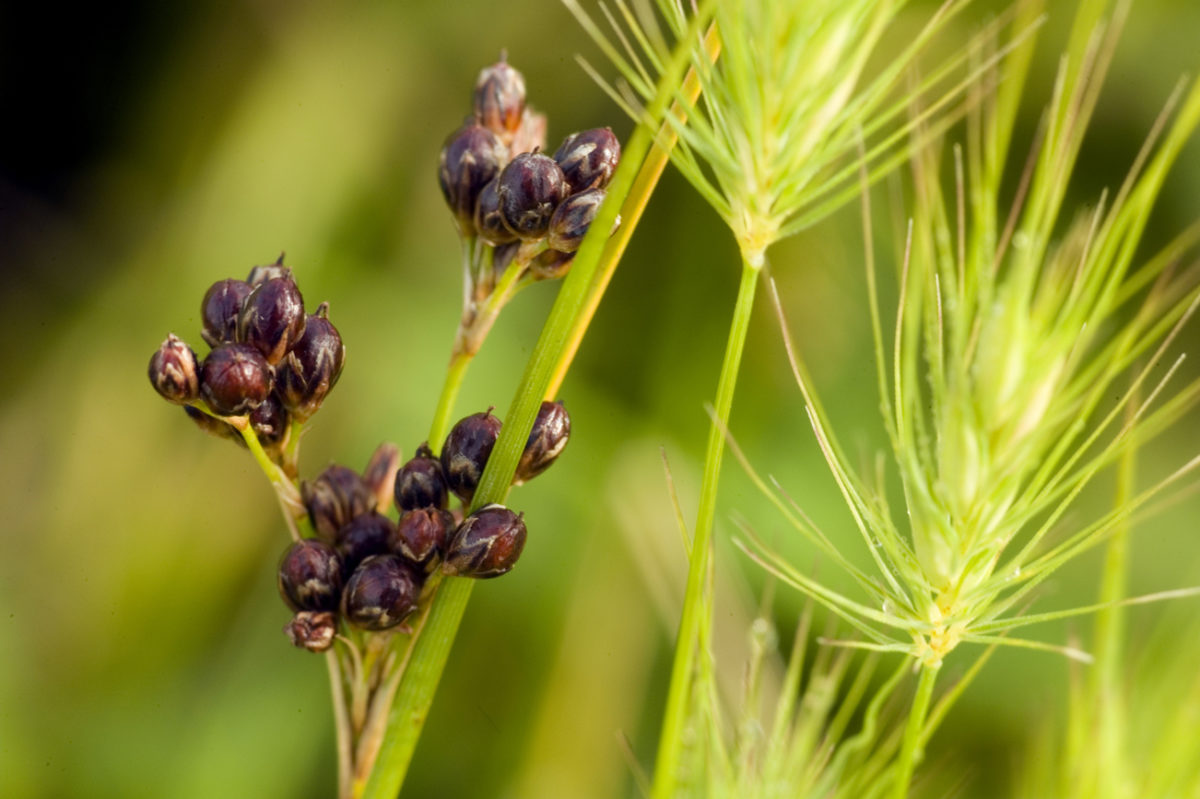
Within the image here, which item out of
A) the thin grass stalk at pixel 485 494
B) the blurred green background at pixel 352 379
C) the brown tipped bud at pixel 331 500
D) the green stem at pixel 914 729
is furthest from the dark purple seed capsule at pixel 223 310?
the blurred green background at pixel 352 379

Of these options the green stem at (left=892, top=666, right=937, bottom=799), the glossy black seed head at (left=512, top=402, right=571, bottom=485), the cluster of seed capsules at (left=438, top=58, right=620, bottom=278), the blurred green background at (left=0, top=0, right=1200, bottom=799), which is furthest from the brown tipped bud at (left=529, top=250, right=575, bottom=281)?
the blurred green background at (left=0, top=0, right=1200, bottom=799)

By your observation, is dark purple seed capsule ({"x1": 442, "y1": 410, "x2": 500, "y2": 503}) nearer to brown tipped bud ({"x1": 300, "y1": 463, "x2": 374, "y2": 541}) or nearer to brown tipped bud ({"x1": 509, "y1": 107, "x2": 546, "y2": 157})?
brown tipped bud ({"x1": 300, "y1": 463, "x2": 374, "y2": 541})

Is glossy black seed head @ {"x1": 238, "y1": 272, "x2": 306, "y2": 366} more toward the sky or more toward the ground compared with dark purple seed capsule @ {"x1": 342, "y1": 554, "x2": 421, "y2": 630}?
more toward the sky

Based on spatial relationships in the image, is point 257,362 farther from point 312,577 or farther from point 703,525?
point 703,525

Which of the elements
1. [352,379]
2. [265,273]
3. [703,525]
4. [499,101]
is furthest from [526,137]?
[352,379]

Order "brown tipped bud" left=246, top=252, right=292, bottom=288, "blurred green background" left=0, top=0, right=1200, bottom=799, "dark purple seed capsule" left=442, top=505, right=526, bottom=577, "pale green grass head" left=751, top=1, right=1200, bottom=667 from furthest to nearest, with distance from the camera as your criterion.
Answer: "blurred green background" left=0, top=0, right=1200, bottom=799 < "brown tipped bud" left=246, top=252, right=292, bottom=288 < "dark purple seed capsule" left=442, top=505, right=526, bottom=577 < "pale green grass head" left=751, top=1, right=1200, bottom=667

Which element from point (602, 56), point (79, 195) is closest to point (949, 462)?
point (602, 56)

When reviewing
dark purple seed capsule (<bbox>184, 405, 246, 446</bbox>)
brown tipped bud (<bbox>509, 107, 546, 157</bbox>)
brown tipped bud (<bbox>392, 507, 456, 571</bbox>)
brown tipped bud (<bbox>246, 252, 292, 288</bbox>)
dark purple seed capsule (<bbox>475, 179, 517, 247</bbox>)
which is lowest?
brown tipped bud (<bbox>392, 507, 456, 571</bbox>)
